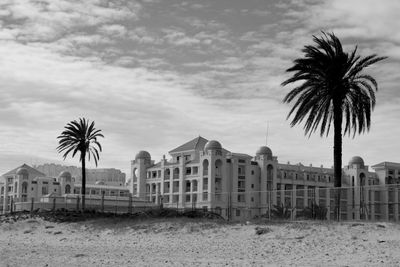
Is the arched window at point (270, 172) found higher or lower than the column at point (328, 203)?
higher

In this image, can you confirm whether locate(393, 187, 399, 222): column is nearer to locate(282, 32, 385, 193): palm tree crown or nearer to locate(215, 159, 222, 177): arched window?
locate(282, 32, 385, 193): palm tree crown

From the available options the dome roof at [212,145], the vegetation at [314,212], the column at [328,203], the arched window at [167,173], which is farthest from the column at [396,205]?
the arched window at [167,173]

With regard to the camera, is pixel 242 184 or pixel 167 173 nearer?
pixel 242 184

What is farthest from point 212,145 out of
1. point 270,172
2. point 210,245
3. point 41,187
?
point 210,245

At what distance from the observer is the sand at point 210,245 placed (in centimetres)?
2562

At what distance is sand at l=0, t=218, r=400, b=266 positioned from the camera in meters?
25.6

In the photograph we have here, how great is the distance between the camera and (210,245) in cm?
3070

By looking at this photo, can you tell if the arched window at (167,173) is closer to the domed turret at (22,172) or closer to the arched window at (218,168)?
the arched window at (218,168)

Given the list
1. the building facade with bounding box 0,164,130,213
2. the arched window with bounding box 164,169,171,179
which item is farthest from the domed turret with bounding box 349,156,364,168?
the building facade with bounding box 0,164,130,213

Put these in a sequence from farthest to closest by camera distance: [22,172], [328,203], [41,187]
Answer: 1. [22,172]
2. [41,187]
3. [328,203]

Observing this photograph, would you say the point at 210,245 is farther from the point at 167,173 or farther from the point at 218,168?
the point at 167,173

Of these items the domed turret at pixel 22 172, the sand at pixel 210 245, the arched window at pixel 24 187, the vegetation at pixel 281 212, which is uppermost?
the domed turret at pixel 22 172

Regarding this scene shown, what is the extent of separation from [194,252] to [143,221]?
10.9 meters

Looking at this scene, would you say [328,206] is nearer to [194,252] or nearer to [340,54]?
[340,54]
